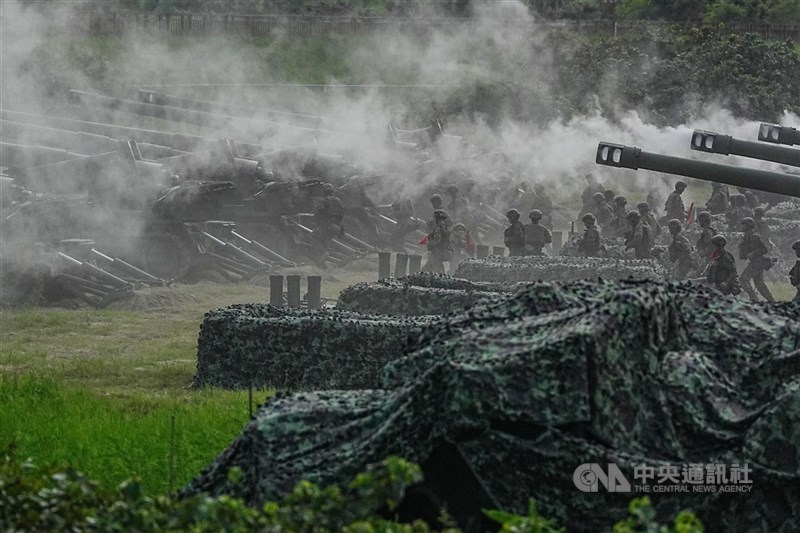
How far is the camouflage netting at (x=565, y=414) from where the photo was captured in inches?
268

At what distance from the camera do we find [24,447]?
31.3 feet

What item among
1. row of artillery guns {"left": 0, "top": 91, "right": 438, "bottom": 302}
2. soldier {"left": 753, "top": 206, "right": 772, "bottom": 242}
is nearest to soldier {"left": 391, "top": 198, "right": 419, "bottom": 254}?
row of artillery guns {"left": 0, "top": 91, "right": 438, "bottom": 302}

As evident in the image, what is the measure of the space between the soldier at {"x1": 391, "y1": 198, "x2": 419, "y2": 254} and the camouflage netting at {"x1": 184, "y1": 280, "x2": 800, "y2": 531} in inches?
860

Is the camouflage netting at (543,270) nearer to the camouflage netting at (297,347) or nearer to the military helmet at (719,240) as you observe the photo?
the military helmet at (719,240)

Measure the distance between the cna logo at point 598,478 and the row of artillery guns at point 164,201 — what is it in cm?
1563

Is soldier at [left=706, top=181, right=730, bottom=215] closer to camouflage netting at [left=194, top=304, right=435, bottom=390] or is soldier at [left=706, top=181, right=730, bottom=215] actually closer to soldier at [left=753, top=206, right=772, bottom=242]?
soldier at [left=753, top=206, right=772, bottom=242]

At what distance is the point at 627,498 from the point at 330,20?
43.1m

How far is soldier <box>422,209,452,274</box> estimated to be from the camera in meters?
24.4

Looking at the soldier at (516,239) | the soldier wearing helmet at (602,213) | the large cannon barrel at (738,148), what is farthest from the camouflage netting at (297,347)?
the soldier wearing helmet at (602,213)

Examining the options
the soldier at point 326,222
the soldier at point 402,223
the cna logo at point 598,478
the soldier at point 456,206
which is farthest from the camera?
the soldier at point 456,206

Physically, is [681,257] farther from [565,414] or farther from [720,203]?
[565,414]

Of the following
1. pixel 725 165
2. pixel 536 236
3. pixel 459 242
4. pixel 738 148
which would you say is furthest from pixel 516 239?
pixel 725 165

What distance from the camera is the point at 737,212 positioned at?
2952 cm

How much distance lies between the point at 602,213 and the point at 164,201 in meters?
9.67
